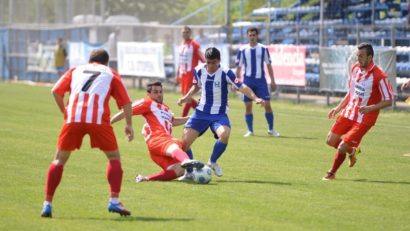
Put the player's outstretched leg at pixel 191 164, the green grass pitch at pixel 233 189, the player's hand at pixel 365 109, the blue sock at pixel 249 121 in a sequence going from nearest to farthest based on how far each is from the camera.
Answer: the green grass pitch at pixel 233 189 < the player's outstretched leg at pixel 191 164 < the player's hand at pixel 365 109 < the blue sock at pixel 249 121

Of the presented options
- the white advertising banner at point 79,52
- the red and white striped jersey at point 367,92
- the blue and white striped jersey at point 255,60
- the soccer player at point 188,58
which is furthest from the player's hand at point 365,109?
the white advertising banner at point 79,52

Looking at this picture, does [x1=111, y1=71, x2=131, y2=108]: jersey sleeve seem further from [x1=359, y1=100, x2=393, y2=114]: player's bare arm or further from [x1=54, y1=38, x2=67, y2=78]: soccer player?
[x1=54, y1=38, x2=67, y2=78]: soccer player

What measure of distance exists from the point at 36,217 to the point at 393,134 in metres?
12.5

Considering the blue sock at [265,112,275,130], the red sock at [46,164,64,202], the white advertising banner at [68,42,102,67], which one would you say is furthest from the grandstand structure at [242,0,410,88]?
the red sock at [46,164,64,202]

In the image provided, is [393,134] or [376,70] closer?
[376,70]

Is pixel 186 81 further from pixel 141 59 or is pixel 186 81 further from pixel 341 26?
pixel 141 59

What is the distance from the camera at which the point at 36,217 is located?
33.5 ft

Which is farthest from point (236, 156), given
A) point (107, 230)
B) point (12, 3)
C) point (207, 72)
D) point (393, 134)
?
point (12, 3)

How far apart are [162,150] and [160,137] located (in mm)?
247

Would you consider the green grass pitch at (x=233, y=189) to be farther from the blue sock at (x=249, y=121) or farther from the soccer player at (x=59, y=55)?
the soccer player at (x=59, y=55)

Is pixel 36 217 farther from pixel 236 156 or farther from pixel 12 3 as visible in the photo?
pixel 12 3

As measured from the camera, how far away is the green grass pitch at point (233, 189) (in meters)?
10.1

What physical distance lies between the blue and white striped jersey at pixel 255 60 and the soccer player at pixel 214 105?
22.8 ft

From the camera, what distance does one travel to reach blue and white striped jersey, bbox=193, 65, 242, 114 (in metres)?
14.1
